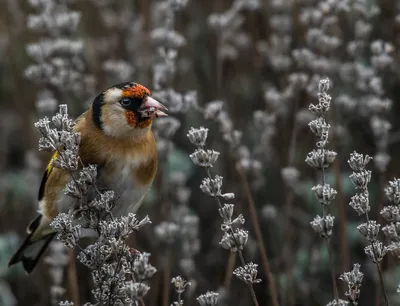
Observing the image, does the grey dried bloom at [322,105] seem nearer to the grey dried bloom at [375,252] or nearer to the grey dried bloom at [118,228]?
the grey dried bloom at [375,252]

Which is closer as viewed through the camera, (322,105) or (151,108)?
(322,105)

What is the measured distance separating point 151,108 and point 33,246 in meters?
0.82

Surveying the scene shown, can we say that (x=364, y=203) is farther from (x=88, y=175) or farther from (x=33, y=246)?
(x=33, y=246)

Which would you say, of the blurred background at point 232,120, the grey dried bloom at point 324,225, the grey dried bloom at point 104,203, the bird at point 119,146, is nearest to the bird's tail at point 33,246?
the blurred background at point 232,120

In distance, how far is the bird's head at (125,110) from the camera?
198 centimetres

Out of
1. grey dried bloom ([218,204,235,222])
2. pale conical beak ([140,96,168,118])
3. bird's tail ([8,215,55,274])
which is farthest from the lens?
bird's tail ([8,215,55,274])

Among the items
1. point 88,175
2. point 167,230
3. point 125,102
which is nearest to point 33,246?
point 167,230

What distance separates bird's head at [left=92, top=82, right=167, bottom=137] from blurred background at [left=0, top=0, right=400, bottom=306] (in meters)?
0.27

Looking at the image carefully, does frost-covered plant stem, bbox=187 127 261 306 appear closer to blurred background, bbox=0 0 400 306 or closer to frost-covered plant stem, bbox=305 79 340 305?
frost-covered plant stem, bbox=305 79 340 305

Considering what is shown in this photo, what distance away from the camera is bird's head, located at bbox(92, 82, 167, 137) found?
1.98 m

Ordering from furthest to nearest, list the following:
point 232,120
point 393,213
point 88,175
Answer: point 232,120
point 88,175
point 393,213

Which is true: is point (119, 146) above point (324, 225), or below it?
above

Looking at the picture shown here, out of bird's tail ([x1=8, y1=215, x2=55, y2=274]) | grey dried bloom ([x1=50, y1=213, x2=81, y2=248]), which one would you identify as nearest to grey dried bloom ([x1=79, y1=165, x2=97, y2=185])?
grey dried bloom ([x1=50, y1=213, x2=81, y2=248])

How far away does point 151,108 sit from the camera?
6.42 ft
